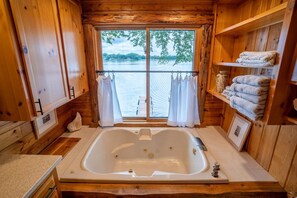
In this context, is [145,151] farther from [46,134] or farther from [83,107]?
[46,134]

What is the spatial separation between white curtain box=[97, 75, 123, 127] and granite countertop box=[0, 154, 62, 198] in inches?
43.7

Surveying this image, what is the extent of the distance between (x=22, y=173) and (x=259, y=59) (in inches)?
65.6

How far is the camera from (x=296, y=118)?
891 millimetres

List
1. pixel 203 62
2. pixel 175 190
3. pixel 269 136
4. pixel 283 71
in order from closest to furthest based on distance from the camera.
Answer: pixel 283 71
pixel 175 190
pixel 269 136
pixel 203 62

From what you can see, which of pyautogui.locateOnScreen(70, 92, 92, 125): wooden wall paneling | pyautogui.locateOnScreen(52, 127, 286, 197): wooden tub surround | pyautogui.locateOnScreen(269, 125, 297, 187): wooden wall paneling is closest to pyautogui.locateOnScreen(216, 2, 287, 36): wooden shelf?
pyautogui.locateOnScreen(269, 125, 297, 187): wooden wall paneling

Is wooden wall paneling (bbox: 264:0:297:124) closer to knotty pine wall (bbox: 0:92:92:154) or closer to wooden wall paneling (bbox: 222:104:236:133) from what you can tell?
wooden wall paneling (bbox: 222:104:236:133)

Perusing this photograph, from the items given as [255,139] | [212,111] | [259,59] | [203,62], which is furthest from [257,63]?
[212,111]

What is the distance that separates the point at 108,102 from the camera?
2.11m

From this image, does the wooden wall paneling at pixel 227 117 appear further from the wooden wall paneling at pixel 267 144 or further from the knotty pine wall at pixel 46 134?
the knotty pine wall at pixel 46 134

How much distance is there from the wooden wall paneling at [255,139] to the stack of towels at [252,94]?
42cm

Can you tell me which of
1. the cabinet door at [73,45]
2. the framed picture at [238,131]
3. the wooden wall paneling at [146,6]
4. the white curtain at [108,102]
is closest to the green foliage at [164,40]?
the wooden wall paneling at [146,6]

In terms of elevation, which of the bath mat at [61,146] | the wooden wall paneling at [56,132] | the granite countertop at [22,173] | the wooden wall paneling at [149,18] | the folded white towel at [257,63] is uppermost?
the wooden wall paneling at [149,18]

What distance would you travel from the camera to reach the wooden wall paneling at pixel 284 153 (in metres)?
1.09

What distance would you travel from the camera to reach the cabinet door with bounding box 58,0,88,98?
4.85ft
